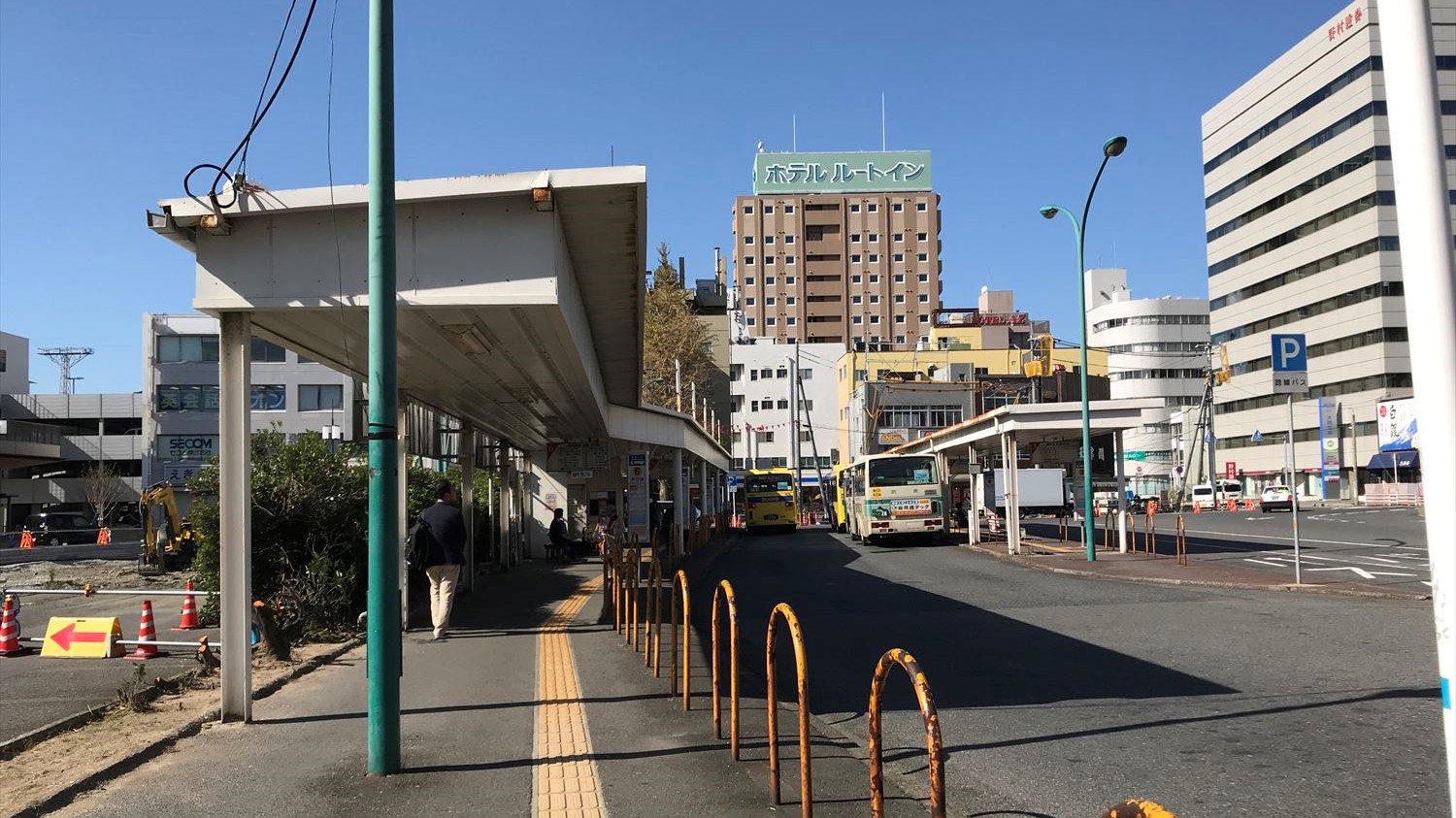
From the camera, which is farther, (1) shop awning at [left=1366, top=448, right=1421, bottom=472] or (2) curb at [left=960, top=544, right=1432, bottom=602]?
(1) shop awning at [left=1366, top=448, right=1421, bottom=472]

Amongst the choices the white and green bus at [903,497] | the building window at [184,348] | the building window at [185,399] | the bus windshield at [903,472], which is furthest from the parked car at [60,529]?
the bus windshield at [903,472]

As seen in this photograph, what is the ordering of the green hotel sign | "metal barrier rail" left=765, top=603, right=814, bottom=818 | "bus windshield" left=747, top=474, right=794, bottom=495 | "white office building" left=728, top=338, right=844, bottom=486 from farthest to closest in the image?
the green hotel sign → "white office building" left=728, top=338, right=844, bottom=486 → "bus windshield" left=747, top=474, right=794, bottom=495 → "metal barrier rail" left=765, top=603, right=814, bottom=818

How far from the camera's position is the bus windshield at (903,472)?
108ft

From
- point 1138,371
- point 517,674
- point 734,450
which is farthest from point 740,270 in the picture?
point 517,674

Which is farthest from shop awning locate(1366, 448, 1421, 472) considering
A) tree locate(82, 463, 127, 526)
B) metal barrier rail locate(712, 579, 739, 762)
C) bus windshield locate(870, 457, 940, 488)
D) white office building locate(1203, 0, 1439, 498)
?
tree locate(82, 463, 127, 526)

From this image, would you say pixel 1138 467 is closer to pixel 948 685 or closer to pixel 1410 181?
pixel 948 685

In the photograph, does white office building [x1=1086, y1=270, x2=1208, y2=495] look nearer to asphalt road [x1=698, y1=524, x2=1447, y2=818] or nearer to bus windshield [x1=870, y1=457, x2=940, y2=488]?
bus windshield [x1=870, y1=457, x2=940, y2=488]

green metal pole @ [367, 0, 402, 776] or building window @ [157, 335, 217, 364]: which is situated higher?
building window @ [157, 335, 217, 364]

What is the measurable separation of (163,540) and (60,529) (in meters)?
22.8

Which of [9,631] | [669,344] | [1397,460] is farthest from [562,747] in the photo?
[1397,460]

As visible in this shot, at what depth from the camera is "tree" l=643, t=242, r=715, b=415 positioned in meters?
54.8

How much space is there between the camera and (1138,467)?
9850cm

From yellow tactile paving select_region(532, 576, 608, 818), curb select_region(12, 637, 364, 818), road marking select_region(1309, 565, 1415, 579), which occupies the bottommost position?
road marking select_region(1309, 565, 1415, 579)

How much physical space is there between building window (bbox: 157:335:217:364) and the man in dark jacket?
185 ft
